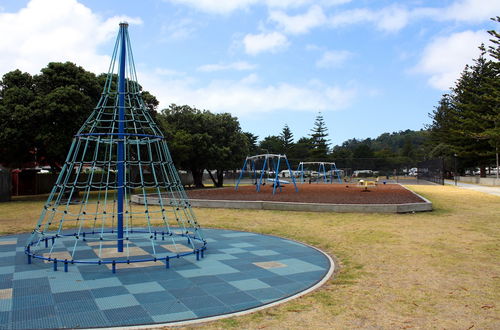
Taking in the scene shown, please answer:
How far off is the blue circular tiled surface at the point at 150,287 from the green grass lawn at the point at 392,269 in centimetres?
45

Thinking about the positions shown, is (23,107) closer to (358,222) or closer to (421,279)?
(358,222)

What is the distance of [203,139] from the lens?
27609 millimetres

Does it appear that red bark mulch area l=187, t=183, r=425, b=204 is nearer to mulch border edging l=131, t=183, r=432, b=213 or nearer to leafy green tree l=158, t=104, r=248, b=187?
mulch border edging l=131, t=183, r=432, b=213

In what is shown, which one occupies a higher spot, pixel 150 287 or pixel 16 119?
pixel 16 119

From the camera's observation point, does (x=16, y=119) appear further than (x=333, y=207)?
Yes

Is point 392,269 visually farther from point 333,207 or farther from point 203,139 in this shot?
point 203,139

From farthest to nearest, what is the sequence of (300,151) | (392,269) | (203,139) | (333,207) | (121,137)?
(300,151)
(203,139)
(333,207)
(121,137)
(392,269)

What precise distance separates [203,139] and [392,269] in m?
22.3

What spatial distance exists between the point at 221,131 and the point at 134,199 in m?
13.2

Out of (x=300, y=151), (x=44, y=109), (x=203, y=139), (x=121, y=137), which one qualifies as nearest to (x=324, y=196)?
(x=203, y=139)

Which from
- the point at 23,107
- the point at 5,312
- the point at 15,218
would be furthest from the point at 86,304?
the point at 23,107

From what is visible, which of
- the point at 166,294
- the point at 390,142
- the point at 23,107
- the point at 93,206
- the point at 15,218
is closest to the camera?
the point at 166,294

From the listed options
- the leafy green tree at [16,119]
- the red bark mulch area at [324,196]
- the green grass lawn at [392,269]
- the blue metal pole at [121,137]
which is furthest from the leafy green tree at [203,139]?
the blue metal pole at [121,137]

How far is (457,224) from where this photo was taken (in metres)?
10.9
